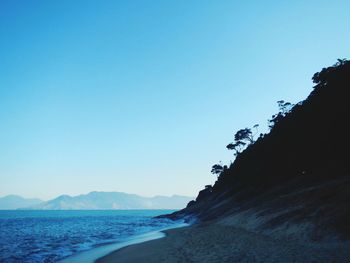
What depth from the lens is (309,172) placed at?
49219 millimetres

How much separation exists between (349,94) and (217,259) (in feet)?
117

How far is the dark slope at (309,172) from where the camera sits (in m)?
24.0

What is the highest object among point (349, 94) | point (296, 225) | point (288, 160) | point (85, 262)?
point (349, 94)

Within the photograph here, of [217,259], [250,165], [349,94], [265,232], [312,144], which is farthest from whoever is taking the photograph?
[250,165]

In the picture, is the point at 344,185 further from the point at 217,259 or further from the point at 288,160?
the point at 288,160

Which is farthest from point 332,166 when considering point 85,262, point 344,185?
point 85,262

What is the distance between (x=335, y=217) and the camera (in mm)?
20828

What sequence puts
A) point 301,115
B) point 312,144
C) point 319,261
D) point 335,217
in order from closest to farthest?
point 319,261 → point 335,217 → point 312,144 → point 301,115

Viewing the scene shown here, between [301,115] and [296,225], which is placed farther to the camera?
[301,115]

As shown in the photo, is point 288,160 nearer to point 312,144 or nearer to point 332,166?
point 312,144

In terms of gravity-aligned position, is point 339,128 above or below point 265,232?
above

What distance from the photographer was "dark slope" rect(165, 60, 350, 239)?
947 inches

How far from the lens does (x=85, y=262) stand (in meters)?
23.4

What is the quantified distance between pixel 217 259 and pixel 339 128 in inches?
1343
